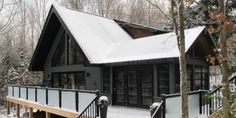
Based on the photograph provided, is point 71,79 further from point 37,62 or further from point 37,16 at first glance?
point 37,16

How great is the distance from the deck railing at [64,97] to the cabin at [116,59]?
190 millimetres

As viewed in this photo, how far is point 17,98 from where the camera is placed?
19.9 m

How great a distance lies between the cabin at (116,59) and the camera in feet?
42.3

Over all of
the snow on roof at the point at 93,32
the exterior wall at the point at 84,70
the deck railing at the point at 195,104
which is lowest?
the deck railing at the point at 195,104

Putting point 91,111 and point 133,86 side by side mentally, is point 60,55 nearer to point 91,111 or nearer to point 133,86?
point 133,86

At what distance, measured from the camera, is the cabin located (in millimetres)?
12883

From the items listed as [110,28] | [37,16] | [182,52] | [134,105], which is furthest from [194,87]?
[37,16]

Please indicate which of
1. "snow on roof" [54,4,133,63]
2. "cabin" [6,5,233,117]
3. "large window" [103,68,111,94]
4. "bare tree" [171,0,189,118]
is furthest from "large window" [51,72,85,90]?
"bare tree" [171,0,189,118]

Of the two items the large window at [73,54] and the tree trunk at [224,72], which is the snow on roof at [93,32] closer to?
the large window at [73,54]

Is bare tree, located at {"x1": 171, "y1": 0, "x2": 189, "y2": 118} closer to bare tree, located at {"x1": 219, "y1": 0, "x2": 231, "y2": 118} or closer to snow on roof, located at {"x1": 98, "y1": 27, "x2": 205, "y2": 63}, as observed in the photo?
bare tree, located at {"x1": 219, "y1": 0, "x2": 231, "y2": 118}

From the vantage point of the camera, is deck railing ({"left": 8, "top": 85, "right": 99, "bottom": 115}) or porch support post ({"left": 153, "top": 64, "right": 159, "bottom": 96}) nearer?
deck railing ({"left": 8, "top": 85, "right": 99, "bottom": 115})

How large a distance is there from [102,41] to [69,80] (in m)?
3.32

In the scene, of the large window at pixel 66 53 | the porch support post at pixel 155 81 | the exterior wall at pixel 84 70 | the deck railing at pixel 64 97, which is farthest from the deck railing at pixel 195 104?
the large window at pixel 66 53

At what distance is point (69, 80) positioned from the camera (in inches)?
723
